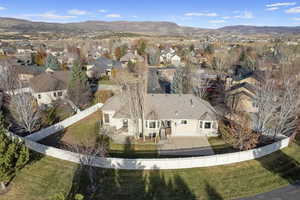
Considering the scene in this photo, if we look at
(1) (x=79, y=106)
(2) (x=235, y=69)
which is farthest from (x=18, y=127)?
(2) (x=235, y=69)

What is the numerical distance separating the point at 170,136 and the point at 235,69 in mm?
51082

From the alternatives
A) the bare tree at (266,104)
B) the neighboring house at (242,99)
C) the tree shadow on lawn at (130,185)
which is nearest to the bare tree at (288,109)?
the bare tree at (266,104)

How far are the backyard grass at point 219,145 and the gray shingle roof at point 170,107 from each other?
257 centimetres

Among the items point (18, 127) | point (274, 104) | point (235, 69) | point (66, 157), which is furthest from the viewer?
point (235, 69)

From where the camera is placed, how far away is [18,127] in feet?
87.2

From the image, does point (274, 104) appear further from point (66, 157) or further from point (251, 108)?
point (66, 157)

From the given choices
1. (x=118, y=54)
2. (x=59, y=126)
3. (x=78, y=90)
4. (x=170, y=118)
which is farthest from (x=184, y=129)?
(x=118, y=54)

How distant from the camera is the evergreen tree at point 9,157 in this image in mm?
14875

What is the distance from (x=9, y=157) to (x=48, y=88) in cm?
2457

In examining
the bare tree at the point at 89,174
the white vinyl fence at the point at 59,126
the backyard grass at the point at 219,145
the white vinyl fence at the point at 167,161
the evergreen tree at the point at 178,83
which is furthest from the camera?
Answer: the evergreen tree at the point at 178,83

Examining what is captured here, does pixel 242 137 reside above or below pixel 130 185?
above

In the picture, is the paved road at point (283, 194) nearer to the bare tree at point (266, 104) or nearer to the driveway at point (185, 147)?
the driveway at point (185, 147)

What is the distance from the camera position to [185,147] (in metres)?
22.5

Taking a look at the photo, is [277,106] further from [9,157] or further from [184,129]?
[9,157]
